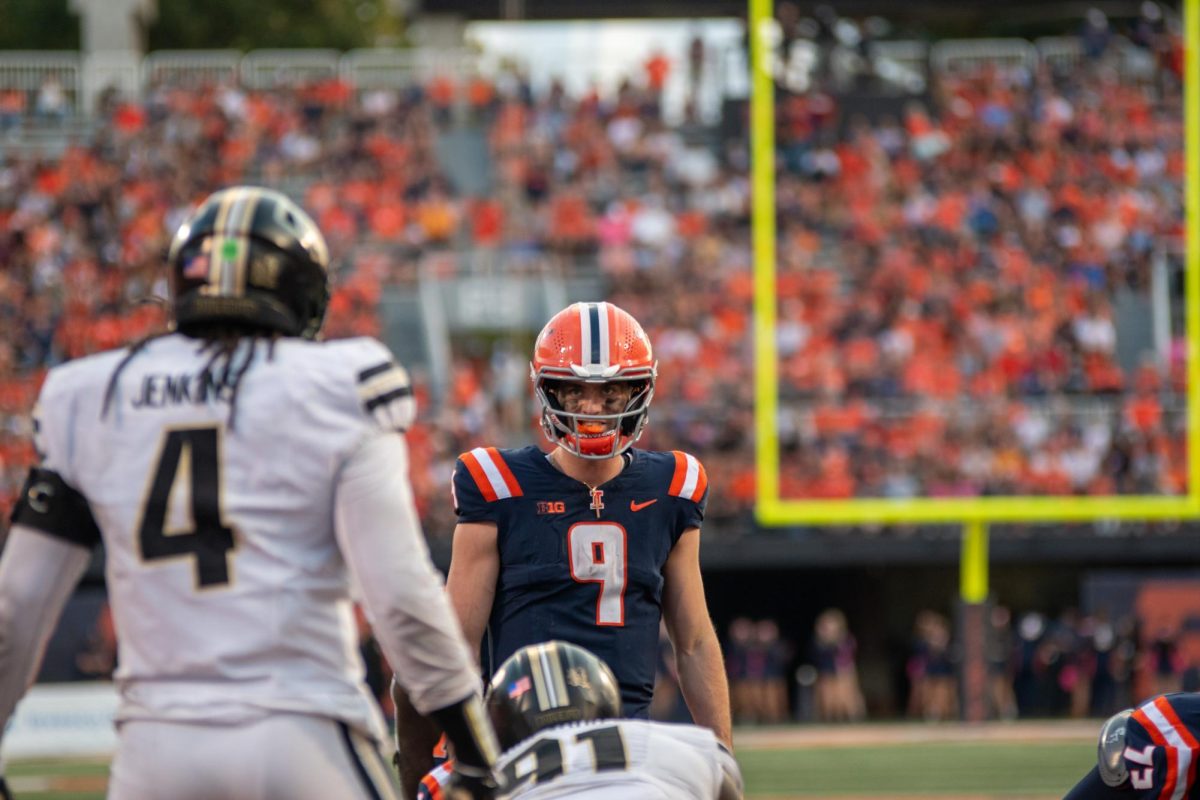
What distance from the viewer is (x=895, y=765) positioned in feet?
45.4

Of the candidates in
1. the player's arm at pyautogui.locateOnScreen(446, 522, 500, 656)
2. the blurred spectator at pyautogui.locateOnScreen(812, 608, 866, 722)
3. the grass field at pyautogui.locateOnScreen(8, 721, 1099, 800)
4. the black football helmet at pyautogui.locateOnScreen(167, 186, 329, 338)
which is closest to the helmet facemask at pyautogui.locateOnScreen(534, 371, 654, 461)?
the player's arm at pyautogui.locateOnScreen(446, 522, 500, 656)

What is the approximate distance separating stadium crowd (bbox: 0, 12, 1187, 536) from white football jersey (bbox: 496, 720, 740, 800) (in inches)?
508

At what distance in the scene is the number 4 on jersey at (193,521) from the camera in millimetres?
2961

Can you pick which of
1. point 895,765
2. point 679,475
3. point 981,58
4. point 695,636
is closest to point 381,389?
point 679,475

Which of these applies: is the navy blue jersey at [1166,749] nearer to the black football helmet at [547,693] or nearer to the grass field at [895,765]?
the black football helmet at [547,693]

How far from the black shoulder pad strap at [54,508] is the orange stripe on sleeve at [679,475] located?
5.33 feet

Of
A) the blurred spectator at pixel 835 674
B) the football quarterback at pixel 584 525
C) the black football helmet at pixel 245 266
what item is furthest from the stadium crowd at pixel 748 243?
Answer: the black football helmet at pixel 245 266

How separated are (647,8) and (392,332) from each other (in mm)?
5357

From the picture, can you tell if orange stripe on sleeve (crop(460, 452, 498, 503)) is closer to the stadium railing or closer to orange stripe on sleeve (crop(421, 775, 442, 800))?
orange stripe on sleeve (crop(421, 775, 442, 800))

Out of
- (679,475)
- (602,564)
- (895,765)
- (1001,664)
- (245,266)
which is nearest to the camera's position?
(245,266)

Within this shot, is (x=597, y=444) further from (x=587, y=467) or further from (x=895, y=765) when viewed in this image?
(x=895, y=765)

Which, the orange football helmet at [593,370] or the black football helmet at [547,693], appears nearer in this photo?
the black football helmet at [547,693]

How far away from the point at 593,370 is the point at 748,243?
54.2ft

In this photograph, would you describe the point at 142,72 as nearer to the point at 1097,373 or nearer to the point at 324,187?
the point at 324,187
